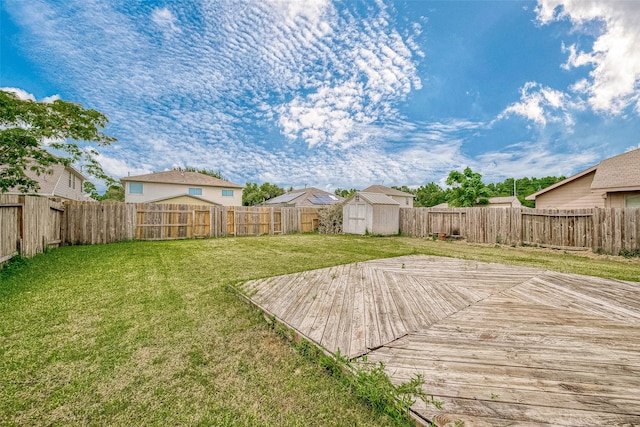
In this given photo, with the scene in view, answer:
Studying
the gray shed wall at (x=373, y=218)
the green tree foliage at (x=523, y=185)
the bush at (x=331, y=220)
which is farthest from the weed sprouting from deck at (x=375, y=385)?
the green tree foliage at (x=523, y=185)

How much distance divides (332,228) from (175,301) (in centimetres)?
1341

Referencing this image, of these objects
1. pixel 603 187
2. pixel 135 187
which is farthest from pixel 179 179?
pixel 603 187

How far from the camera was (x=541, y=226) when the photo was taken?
973 centimetres

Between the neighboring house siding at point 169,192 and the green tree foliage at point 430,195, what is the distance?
111 feet

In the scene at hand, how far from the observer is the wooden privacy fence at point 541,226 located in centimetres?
782

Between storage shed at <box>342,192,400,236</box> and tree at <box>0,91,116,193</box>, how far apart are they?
39.4ft

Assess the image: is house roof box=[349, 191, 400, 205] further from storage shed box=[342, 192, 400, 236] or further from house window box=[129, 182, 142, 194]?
house window box=[129, 182, 142, 194]

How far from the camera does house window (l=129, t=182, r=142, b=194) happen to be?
74.6ft

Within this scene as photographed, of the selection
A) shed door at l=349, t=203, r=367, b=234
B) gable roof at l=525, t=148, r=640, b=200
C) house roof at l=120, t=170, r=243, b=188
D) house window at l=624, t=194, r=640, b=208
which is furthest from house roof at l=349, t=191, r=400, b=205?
house roof at l=120, t=170, r=243, b=188

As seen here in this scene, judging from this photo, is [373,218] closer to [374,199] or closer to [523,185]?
[374,199]

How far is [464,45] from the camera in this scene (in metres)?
12.5

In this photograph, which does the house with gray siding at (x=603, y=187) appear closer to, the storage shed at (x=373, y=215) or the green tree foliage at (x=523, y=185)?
the storage shed at (x=373, y=215)

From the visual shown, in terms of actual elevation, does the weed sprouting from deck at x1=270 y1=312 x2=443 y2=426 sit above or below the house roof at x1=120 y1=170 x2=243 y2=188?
below

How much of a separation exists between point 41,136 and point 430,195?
4963cm
